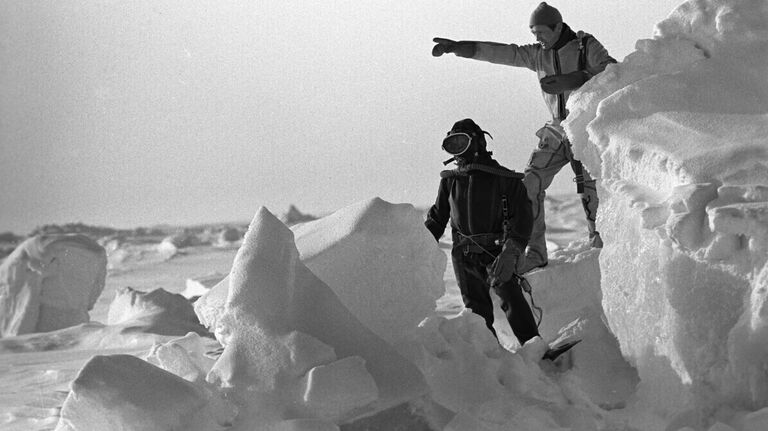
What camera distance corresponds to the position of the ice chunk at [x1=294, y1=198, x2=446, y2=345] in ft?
12.8

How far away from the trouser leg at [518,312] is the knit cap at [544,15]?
179 centimetres

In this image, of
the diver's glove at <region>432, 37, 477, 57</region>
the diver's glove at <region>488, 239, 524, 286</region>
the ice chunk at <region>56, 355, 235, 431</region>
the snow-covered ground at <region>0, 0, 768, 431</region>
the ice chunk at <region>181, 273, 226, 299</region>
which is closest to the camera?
the ice chunk at <region>56, 355, 235, 431</region>

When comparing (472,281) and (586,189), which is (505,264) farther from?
(586,189)

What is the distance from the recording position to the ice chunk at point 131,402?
3.06 meters

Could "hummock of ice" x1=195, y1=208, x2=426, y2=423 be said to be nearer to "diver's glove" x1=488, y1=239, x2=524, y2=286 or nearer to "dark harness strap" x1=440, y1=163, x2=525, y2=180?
"diver's glove" x1=488, y1=239, x2=524, y2=286

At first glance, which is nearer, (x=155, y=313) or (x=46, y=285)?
(x=155, y=313)

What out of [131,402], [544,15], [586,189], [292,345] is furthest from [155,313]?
[131,402]

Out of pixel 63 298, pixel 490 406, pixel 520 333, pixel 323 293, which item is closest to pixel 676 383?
pixel 490 406

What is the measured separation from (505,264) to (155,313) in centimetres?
543

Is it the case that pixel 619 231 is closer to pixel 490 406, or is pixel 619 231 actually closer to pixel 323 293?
pixel 490 406

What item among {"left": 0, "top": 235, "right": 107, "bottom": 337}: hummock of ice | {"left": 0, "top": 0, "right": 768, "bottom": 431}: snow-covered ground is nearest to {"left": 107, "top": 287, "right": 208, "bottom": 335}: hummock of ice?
{"left": 0, "top": 235, "right": 107, "bottom": 337}: hummock of ice

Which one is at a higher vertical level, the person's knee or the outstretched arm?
the outstretched arm

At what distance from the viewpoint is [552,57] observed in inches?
216

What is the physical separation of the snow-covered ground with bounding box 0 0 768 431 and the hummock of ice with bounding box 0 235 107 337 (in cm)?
675
